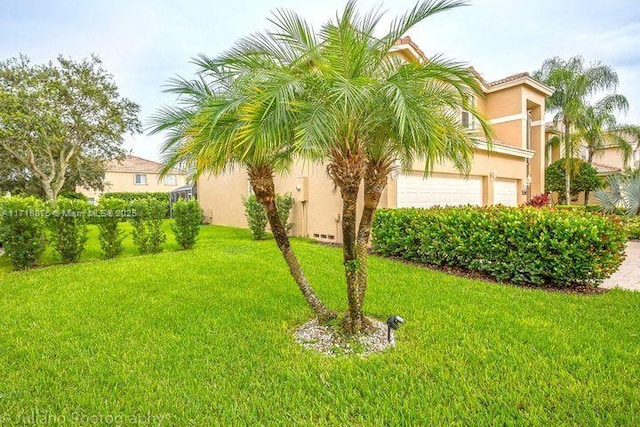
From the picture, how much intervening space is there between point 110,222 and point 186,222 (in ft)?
8.07

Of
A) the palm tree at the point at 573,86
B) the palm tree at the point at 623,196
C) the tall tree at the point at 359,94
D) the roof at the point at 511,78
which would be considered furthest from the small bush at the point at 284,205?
the palm tree at the point at 573,86

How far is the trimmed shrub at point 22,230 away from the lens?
29.6 feet

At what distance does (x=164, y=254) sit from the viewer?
37.6 feet

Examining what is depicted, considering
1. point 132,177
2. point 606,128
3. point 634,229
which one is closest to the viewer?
point 634,229

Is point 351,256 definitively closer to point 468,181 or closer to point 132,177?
point 468,181

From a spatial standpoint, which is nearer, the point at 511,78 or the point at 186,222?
the point at 186,222

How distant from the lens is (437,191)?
13.3 meters

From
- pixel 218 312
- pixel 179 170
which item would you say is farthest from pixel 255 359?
pixel 179 170

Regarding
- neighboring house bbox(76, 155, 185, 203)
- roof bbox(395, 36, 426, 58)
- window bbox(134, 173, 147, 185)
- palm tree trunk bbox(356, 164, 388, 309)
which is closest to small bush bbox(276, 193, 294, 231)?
roof bbox(395, 36, 426, 58)

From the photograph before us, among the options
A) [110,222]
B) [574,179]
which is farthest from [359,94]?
[574,179]

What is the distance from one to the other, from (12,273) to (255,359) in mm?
8891

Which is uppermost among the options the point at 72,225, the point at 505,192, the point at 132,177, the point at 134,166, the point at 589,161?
the point at 134,166

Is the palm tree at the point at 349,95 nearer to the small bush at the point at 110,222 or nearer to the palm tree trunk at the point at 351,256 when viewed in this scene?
the palm tree trunk at the point at 351,256

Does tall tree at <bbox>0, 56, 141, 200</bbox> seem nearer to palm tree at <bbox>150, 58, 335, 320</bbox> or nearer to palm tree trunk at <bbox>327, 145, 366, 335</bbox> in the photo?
palm tree at <bbox>150, 58, 335, 320</bbox>
